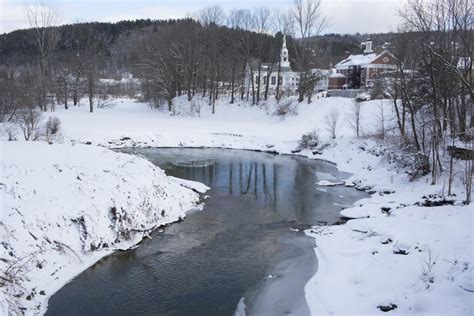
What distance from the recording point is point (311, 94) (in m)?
47.6

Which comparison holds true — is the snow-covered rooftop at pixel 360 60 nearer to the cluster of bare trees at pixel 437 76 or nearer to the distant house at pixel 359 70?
the distant house at pixel 359 70

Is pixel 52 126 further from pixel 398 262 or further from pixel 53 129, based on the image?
pixel 398 262

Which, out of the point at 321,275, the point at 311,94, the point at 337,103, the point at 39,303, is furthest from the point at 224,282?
the point at 311,94

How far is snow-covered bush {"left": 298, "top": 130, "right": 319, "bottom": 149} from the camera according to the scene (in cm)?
3422

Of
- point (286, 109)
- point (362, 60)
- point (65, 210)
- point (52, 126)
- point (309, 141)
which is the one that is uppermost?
point (362, 60)

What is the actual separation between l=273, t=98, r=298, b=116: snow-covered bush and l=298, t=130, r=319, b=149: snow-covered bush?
994cm

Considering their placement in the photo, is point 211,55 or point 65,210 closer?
point 65,210

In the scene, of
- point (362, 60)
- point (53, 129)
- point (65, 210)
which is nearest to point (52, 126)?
point (53, 129)

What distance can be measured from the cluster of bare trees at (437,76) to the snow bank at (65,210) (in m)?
11.7

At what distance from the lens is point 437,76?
944 inches

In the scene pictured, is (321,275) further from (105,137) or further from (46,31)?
(46,31)

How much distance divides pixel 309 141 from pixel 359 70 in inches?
1204

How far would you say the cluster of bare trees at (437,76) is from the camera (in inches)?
799

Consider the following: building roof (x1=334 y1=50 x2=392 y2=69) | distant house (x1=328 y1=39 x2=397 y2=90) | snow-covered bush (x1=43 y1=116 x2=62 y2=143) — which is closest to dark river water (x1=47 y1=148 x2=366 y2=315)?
snow-covered bush (x1=43 y1=116 x2=62 y2=143)
